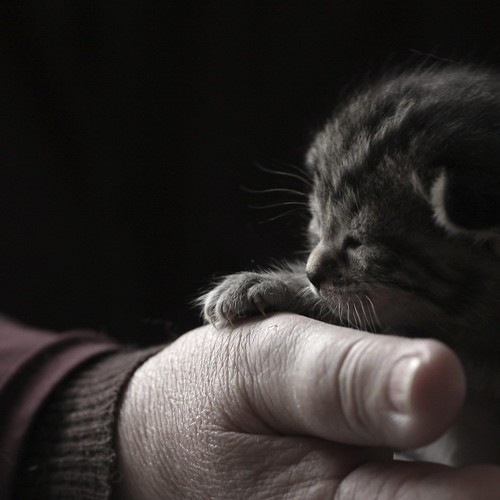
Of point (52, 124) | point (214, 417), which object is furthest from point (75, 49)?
point (214, 417)

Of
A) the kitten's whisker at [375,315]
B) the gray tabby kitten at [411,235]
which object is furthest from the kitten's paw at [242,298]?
the kitten's whisker at [375,315]

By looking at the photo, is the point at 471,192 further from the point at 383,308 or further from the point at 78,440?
the point at 78,440

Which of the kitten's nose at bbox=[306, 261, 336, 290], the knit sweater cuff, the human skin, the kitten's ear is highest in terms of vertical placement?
the kitten's ear

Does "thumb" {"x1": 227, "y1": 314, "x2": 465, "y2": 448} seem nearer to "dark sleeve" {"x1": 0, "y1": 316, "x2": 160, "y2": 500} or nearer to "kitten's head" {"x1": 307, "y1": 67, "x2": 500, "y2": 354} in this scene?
"kitten's head" {"x1": 307, "y1": 67, "x2": 500, "y2": 354}

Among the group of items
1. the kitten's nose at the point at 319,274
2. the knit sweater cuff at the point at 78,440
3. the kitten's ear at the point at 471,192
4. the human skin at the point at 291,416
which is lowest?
the knit sweater cuff at the point at 78,440

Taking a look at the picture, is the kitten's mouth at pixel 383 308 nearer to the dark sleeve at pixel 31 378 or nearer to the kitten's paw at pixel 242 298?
the kitten's paw at pixel 242 298

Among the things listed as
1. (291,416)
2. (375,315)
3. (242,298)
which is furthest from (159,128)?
(291,416)

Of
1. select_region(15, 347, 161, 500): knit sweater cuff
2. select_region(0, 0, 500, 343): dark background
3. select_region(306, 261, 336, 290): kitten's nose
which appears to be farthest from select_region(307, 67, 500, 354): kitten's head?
select_region(0, 0, 500, 343): dark background
